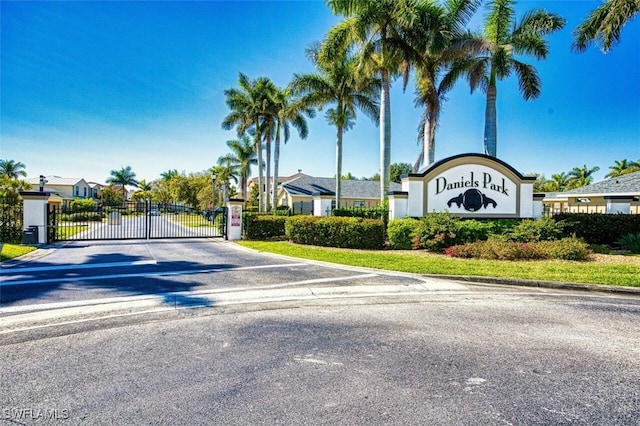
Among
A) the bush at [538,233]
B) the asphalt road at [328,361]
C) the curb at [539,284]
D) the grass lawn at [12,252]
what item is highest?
the bush at [538,233]

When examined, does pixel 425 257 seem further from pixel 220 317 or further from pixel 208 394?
pixel 208 394

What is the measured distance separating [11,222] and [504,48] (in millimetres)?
23293

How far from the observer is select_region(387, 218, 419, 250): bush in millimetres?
13828

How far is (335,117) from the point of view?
26.1m

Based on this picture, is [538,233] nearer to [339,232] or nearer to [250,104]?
[339,232]

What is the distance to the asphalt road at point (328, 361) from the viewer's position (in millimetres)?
3080

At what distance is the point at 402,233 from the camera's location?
13906mm

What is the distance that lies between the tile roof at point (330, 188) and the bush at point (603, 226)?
26.4m

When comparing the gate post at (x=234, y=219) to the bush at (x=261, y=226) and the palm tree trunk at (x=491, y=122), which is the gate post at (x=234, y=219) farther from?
the palm tree trunk at (x=491, y=122)

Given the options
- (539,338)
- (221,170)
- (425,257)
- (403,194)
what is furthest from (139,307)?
(221,170)

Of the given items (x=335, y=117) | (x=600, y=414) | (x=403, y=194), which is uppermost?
(x=335, y=117)

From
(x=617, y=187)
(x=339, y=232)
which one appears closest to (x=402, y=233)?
(x=339, y=232)

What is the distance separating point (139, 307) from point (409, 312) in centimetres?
446

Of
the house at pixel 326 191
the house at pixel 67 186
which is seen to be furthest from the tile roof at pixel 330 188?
the house at pixel 67 186
